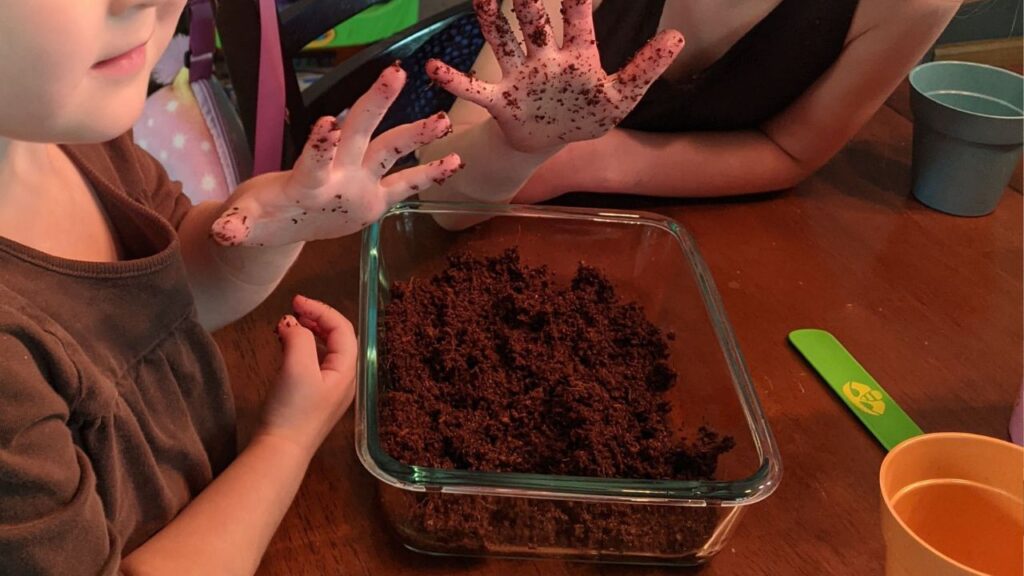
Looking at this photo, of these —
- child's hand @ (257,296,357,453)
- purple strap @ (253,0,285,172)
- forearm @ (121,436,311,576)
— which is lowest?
forearm @ (121,436,311,576)

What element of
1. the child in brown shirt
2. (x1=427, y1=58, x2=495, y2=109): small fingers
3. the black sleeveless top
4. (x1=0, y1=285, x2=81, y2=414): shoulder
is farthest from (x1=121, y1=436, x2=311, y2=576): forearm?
the black sleeveless top

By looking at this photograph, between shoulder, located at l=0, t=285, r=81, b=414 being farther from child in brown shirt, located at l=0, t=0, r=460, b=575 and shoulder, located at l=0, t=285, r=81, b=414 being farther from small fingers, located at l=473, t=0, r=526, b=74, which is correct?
small fingers, located at l=473, t=0, r=526, b=74

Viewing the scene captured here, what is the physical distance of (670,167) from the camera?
0.88m

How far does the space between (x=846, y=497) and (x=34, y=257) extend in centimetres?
52

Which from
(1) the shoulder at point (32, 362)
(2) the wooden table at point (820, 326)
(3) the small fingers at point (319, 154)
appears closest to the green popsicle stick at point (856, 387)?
(2) the wooden table at point (820, 326)

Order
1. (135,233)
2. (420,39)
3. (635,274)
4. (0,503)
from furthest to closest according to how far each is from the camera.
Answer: (420,39)
(635,274)
(135,233)
(0,503)

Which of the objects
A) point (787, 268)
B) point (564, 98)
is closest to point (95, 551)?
point (564, 98)

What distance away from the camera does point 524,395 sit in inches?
23.8

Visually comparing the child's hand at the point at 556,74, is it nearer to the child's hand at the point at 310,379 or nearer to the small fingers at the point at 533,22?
the small fingers at the point at 533,22

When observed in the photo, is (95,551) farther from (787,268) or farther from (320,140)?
(787,268)

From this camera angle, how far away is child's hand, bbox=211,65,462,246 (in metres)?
0.49

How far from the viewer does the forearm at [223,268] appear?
61 cm

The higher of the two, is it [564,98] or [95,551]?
[564,98]

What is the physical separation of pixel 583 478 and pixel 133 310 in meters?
0.28
